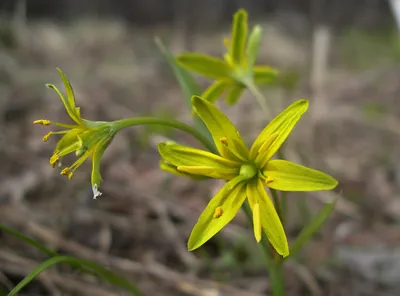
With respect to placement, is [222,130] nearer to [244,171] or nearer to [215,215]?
[244,171]

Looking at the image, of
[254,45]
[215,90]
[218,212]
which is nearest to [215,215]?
[218,212]

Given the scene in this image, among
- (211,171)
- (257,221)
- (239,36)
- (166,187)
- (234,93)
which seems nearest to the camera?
(257,221)

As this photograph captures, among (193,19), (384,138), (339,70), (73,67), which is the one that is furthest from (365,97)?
(193,19)

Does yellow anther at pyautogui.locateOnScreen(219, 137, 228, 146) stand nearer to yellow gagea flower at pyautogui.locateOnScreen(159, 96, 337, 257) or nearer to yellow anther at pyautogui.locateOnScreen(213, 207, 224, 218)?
yellow gagea flower at pyautogui.locateOnScreen(159, 96, 337, 257)

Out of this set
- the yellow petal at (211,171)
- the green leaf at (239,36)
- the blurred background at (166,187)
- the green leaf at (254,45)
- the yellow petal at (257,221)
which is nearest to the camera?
the yellow petal at (257,221)

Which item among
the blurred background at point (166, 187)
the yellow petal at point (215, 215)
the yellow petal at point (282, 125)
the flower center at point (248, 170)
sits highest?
the yellow petal at point (282, 125)

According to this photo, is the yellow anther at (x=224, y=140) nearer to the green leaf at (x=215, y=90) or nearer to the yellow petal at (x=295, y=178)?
the yellow petal at (x=295, y=178)

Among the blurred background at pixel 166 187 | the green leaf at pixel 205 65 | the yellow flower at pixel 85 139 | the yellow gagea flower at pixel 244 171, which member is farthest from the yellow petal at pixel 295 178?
the blurred background at pixel 166 187
